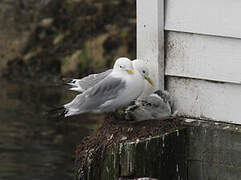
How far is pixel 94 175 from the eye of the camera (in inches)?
184

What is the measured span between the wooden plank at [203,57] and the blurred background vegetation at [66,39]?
6408mm

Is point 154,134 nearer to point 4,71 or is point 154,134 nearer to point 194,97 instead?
point 194,97

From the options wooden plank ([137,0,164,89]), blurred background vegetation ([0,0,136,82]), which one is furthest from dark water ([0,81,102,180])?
wooden plank ([137,0,164,89])

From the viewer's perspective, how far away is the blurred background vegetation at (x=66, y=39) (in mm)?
11598

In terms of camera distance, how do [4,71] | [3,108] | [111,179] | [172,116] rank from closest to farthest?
[111,179] < [172,116] < [3,108] < [4,71]

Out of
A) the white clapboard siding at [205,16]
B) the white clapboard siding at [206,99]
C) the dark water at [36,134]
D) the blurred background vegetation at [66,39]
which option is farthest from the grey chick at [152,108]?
the blurred background vegetation at [66,39]

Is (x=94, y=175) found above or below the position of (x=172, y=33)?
below

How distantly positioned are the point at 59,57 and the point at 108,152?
7.42 m

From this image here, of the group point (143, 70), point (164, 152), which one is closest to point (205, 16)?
point (143, 70)

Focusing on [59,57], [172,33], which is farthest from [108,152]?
[59,57]

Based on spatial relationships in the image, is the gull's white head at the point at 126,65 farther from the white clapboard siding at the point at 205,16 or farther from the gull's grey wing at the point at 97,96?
the white clapboard siding at the point at 205,16

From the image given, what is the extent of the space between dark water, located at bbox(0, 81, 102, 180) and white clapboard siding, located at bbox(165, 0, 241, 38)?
3190 millimetres

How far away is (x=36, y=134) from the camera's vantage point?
900cm

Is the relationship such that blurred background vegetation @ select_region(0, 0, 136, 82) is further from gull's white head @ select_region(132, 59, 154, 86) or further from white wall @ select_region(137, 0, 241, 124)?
white wall @ select_region(137, 0, 241, 124)
